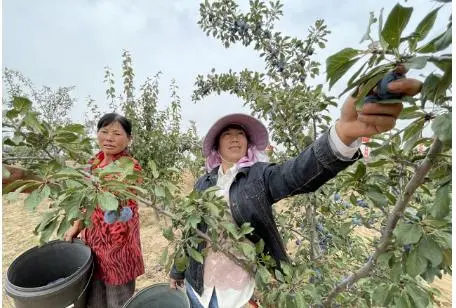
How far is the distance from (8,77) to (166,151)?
8.56 m

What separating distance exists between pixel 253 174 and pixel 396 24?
A: 2.59ft

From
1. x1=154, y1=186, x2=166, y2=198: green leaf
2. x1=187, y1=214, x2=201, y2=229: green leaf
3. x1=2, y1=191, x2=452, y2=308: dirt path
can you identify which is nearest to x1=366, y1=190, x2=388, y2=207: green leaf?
x1=187, y1=214, x2=201, y2=229: green leaf

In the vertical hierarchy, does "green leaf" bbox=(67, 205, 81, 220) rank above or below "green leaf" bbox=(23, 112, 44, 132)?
below

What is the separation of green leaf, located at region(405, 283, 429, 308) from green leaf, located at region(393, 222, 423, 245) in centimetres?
26

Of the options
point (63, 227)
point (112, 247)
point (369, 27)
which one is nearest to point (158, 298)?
point (112, 247)

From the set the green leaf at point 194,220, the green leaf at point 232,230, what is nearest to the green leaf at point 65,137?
the green leaf at point 194,220

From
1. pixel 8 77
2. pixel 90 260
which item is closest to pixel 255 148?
pixel 90 260

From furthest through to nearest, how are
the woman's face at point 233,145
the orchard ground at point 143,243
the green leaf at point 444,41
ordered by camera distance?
Result: the orchard ground at point 143,243
the woman's face at point 233,145
the green leaf at point 444,41

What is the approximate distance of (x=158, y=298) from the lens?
1.48 m

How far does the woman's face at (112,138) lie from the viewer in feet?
5.95

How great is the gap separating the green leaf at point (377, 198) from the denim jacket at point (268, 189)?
0.37 feet

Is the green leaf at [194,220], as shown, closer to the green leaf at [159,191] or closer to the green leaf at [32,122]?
Result: the green leaf at [159,191]

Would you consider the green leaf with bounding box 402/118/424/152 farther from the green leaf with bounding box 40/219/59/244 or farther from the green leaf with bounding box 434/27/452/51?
the green leaf with bounding box 40/219/59/244

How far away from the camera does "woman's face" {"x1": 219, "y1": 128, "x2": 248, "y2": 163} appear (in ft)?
4.46
